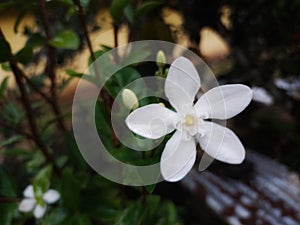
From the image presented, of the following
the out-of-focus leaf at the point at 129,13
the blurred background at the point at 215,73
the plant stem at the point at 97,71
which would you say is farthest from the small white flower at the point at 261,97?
the plant stem at the point at 97,71

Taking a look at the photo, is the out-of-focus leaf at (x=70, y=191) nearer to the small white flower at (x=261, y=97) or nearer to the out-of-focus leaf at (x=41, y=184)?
the out-of-focus leaf at (x=41, y=184)

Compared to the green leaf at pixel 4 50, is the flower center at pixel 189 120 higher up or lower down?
lower down

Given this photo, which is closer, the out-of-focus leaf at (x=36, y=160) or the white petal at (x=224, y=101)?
the white petal at (x=224, y=101)

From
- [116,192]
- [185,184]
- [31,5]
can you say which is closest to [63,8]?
[31,5]

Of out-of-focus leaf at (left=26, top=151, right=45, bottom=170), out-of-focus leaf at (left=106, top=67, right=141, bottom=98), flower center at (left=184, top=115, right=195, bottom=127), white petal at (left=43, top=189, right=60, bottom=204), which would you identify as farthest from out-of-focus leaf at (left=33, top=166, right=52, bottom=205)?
flower center at (left=184, top=115, right=195, bottom=127)

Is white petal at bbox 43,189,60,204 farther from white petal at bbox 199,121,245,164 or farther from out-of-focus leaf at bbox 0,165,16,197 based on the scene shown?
white petal at bbox 199,121,245,164
